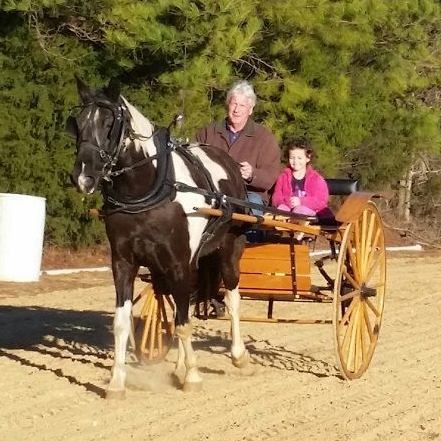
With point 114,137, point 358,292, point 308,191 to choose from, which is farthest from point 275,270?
point 114,137

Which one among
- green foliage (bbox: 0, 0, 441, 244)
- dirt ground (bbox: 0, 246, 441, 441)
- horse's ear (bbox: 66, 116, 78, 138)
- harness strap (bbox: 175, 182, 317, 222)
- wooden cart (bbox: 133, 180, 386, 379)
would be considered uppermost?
green foliage (bbox: 0, 0, 441, 244)

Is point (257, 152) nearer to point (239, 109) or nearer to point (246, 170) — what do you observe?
point (246, 170)

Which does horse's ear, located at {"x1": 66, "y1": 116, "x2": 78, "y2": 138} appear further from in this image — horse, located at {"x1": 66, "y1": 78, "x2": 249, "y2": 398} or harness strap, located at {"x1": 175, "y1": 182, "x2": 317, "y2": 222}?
harness strap, located at {"x1": 175, "y1": 182, "x2": 317, "y2": 222}

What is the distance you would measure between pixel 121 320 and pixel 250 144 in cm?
220

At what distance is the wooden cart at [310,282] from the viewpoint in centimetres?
843

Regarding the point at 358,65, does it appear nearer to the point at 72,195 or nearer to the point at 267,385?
the point at 72,195

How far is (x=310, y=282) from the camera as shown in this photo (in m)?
8.68

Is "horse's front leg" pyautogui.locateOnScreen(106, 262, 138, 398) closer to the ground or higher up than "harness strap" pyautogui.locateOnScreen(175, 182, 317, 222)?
closer to the ground

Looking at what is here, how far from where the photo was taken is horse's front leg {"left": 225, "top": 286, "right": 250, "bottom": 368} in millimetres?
8570

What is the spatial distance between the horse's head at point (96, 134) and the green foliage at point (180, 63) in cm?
809

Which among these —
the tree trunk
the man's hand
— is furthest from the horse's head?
the tree trunk

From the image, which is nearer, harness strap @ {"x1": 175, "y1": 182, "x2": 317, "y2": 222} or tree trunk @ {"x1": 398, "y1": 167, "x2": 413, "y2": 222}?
harness strap @ {"x1": 175, "y1": 182, "x2": 317, "y2": 222}

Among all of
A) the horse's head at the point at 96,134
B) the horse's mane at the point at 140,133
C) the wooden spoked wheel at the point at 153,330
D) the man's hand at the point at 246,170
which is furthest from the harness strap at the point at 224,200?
the wooden spoked wheel at the point at 153,330

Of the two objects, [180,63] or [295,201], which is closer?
[295,201]
